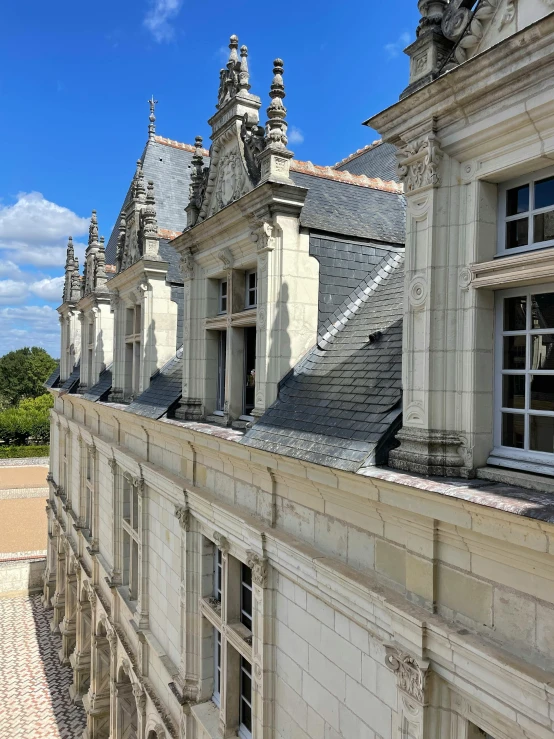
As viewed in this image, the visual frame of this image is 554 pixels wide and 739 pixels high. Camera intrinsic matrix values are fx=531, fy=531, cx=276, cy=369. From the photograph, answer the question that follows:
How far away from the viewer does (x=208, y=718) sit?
7980 millimetres

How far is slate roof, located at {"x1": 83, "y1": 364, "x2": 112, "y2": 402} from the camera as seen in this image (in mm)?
14539

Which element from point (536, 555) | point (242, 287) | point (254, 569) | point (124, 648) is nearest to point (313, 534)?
point (254, 569)

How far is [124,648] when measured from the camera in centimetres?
1193

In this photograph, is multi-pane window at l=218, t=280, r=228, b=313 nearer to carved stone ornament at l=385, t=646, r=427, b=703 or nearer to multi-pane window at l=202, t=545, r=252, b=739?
multi-pane window at l=202, t=545, r=252, b=739

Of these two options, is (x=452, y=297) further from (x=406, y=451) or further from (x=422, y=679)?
(x=422, y=679)

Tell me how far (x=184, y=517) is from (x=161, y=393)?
276cm

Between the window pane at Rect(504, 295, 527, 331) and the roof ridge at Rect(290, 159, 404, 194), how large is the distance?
514 cm

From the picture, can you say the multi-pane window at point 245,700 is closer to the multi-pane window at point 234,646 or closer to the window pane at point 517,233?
the multi-pane window at point 234,646

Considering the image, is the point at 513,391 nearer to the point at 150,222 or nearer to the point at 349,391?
the point at 349,391

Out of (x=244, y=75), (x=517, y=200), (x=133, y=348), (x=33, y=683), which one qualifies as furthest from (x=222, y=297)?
(x=33, y=683)

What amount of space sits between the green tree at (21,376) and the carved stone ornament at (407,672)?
7171 cm

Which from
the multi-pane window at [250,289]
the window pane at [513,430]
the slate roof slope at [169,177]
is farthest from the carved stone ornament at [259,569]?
the slate roof slope at [169,177]

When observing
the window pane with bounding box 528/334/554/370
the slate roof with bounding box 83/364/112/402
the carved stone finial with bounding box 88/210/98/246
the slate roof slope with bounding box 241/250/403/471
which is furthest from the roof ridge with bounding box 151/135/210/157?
the window pane with bounding box 528/334/554/370

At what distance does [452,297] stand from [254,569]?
3.99m
